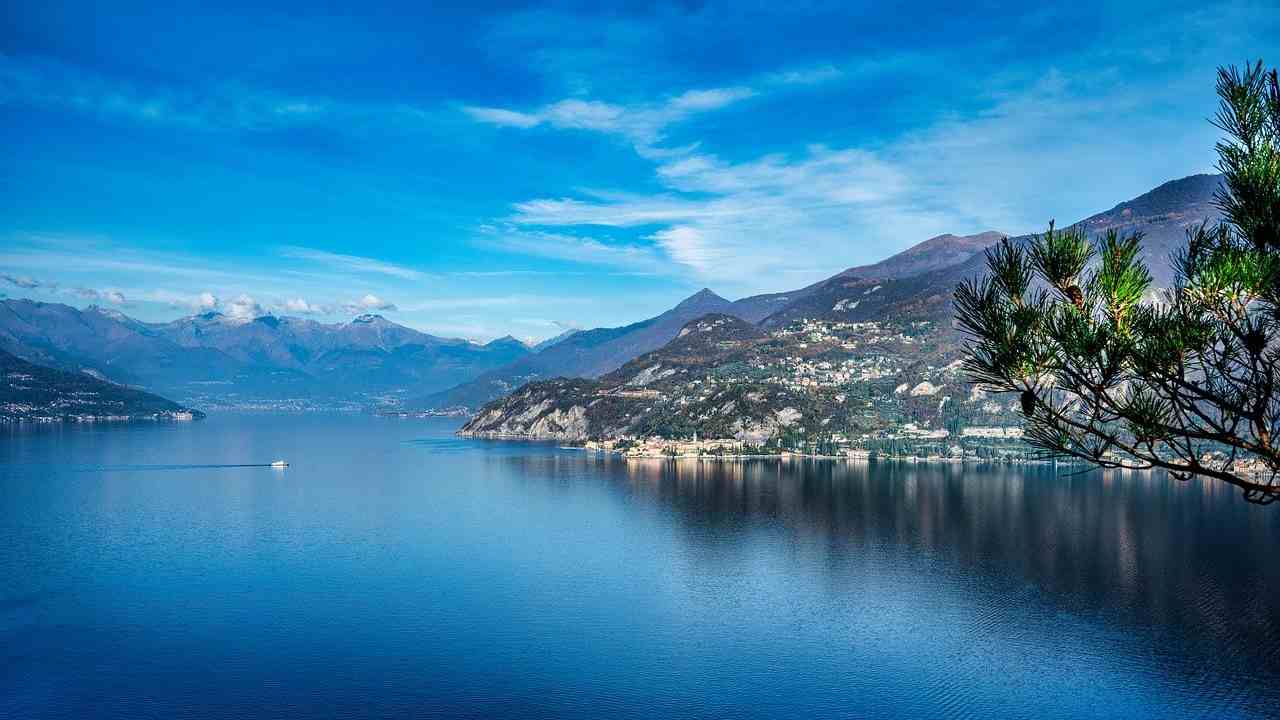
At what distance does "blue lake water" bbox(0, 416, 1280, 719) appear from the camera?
37094mm

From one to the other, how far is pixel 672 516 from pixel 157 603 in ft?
163

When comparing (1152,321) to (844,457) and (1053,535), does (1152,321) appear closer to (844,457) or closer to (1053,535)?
(1053,535)

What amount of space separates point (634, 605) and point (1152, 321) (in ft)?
157

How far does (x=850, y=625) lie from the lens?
47.8 m

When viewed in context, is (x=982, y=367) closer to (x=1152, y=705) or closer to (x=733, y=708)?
(x=733, y=708)

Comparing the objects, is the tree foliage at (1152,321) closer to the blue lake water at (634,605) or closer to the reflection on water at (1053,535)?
the blue lake water at (634,605)

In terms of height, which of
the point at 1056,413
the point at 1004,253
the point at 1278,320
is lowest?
the point at 1056,413

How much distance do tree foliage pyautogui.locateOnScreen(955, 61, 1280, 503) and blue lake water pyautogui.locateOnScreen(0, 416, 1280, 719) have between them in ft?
103

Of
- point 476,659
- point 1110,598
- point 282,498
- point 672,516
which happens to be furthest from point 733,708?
point 282,498

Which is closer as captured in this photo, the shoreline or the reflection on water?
the reflection on water

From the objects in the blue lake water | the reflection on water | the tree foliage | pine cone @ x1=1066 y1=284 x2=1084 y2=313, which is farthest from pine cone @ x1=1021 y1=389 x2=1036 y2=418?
the reflection on water

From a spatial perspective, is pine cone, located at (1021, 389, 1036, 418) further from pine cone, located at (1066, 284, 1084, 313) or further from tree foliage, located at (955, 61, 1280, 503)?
pine cone, located at (1066, 284, 1084, 313)

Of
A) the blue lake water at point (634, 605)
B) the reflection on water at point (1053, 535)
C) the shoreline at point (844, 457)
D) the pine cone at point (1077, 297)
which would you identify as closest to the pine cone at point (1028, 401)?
the pine cone at point (1077, 297)

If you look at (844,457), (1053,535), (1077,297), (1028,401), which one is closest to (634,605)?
(1053,535)
